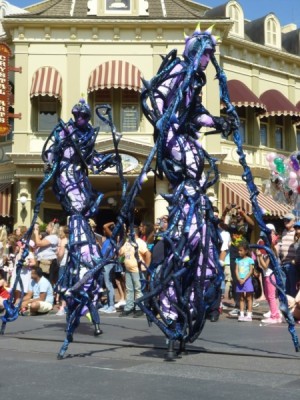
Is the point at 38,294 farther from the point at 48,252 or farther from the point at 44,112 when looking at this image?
the point at 44,112

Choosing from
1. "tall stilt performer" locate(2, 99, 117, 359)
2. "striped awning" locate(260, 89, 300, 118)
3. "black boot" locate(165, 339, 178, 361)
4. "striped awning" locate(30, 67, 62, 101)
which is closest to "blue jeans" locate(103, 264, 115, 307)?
"tall stilt performer" locate(2, 99, 117, 359)

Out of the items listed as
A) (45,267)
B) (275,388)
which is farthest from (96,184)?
(275,388)

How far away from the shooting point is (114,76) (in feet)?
69.5

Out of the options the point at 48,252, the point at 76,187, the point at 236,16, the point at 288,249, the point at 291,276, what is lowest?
the point at 291,276

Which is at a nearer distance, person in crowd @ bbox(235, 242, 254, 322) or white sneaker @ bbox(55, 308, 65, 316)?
person in crowd @ bbox(235, 242, 254, 322)

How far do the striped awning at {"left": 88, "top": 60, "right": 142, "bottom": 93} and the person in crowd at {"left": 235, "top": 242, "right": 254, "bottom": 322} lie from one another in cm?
1136

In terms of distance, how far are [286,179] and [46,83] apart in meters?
10.3

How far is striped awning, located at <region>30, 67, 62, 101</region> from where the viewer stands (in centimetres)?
2120

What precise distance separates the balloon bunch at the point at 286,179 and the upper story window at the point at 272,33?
11.4 metres

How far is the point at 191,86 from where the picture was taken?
6.36m

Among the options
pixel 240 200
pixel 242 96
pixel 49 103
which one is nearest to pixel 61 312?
pixel 240 200

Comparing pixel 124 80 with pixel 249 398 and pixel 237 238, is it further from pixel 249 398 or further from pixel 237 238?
pixel 249 398

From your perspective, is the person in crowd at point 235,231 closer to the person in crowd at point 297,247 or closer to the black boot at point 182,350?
the person in crowd at point 297,247

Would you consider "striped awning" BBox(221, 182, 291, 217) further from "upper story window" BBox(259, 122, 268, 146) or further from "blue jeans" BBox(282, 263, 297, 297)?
"blue jeans" BBox(282, 263, 297, 297)
